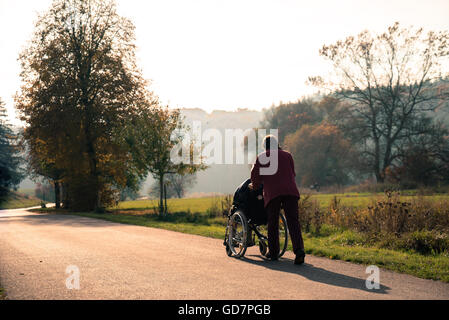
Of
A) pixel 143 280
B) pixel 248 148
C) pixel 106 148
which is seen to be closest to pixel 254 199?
pixel 143 280

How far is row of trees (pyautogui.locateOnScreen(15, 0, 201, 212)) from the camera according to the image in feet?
107

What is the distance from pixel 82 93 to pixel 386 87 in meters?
28.9

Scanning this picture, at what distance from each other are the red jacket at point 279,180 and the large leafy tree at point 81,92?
81.1ft

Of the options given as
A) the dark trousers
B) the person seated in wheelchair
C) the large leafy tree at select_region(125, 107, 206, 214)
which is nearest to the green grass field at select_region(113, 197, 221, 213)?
the large leafy tree at select_region(125, 107, 206, 214)

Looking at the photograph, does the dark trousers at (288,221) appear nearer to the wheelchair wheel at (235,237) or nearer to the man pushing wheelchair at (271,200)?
the man pushing wheelchair at (271,200)

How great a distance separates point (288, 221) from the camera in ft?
25.0

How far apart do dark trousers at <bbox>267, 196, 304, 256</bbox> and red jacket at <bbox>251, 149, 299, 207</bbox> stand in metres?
0.11

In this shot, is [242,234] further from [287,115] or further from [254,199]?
[287,115]

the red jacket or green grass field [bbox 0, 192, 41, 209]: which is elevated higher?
the red jacket

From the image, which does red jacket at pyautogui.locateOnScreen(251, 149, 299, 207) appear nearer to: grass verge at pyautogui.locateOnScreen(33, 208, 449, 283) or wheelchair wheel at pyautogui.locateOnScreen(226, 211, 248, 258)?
wheelchair wheel at pyautogui.locateOnScreen(226, 211, 248, 258)

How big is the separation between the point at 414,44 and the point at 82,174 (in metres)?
31.4

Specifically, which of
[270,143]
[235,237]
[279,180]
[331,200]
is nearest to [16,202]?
[331,200]

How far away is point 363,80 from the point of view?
4484cm
